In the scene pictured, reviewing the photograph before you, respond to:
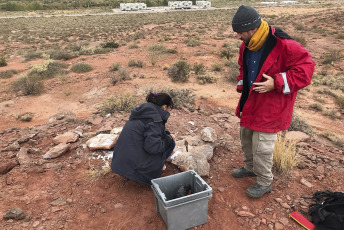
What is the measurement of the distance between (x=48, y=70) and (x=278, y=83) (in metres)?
10.5

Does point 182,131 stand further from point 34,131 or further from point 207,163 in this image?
point 34,131

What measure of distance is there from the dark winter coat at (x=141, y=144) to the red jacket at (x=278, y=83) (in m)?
0.93

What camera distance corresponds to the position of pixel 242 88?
2.90 m

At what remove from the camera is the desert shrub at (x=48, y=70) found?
33.9ft

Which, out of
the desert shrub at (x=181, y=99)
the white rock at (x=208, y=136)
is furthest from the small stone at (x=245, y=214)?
the desert shrub at (x=181, y=99)

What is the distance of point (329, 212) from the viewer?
243cm

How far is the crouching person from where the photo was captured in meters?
2.70

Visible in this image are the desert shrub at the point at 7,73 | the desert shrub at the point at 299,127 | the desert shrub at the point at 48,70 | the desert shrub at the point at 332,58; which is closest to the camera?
the desert shrub at the point at 299,127

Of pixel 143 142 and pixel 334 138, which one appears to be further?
pixel 334 138

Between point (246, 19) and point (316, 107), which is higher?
point (246, 19)

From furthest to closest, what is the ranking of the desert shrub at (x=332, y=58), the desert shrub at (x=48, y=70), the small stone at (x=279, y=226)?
the desert shrub at (x=332, y=58) → the desert shrub at (x=48, y=70) → the small stone at (x=279, y=226)

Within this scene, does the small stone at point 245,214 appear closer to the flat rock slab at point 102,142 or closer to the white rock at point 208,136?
the white rock at point 208,136

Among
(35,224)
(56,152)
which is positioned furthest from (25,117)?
(35,224)

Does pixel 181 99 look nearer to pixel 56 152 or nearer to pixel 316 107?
pixel 56 152
